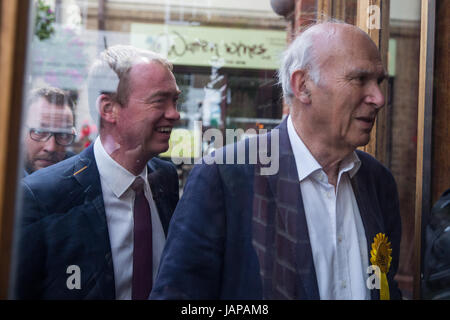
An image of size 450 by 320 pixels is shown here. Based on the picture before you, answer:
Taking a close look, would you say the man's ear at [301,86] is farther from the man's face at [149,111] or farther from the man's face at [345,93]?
the man's face at [149,111]

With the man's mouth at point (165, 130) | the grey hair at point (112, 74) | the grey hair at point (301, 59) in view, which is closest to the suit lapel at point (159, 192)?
the man's mouth at point (165, 130)

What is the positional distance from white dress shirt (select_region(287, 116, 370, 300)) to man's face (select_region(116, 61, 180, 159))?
38cm

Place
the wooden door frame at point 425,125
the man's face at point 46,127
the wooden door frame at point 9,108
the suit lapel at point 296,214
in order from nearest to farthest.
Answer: the wooden door frame at point 9,108 → the man's face at point 46,127 → the suit lapel at point 296,214 → the wooden door frame at point 425,125

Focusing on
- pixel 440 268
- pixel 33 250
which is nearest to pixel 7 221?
pixel 33 250

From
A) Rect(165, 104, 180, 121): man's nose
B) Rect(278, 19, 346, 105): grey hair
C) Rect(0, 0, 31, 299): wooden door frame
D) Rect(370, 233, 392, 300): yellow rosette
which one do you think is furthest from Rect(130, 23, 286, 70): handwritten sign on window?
Rect(370, 233, 392, 300): yellow rosette

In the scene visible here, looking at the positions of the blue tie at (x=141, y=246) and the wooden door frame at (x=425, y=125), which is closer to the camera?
the blue tie at (x=141, y=246)

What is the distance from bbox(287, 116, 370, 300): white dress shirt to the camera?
4.62 ft

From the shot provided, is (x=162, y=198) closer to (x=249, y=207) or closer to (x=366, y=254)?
(x=249, y=207)

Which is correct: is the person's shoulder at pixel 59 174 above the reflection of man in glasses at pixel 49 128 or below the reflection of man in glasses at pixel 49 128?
below

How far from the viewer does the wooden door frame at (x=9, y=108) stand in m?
0.95

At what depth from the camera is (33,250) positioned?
4.25ft

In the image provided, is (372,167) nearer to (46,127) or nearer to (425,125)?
(425,125)

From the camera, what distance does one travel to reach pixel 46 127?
4.46 ft
